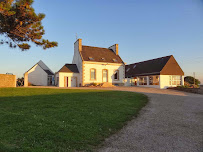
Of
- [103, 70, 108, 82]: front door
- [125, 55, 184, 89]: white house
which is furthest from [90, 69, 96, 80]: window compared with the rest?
[125, 55, 184, 89]: white house

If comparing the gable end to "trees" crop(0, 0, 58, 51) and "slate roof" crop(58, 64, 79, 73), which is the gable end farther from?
"trees" crop(0, 0, 58, 51)

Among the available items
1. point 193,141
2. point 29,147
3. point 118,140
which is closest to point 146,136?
point 118,140

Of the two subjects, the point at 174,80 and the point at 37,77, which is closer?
the point at 174,80

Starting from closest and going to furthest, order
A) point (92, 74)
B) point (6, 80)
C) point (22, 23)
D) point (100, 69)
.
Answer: point (22, 23)
point (6, 80)
point (92, 74)
point (100, 69)

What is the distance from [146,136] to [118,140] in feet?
3.80

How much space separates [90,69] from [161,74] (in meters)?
12.4

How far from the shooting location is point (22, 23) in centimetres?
1190

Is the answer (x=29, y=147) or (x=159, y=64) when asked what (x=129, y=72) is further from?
(x=29, y=147)

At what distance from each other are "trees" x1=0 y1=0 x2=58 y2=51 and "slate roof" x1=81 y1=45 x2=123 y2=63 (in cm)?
1633

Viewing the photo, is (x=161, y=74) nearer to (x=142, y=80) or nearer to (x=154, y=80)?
(x=154, y=80)

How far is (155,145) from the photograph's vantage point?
526cm

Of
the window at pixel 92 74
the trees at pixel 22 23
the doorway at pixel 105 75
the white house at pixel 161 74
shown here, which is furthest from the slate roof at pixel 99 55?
the trees at pixel 22 23

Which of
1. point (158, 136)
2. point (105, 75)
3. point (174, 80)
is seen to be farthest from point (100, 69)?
point (158, 136)

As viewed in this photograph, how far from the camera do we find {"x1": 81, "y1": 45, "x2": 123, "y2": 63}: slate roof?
30922 mm
